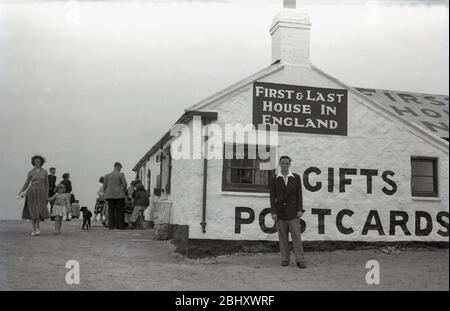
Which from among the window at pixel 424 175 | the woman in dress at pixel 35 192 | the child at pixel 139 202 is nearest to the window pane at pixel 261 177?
the window at pixel 424 175

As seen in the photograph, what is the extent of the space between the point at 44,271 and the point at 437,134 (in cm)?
952

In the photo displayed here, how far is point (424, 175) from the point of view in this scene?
1262 centimetres

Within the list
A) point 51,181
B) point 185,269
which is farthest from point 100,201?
point 185,269

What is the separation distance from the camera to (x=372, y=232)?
38.8 feet

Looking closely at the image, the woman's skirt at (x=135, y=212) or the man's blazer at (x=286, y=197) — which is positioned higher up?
the man's blazer at (x=286, y=197)

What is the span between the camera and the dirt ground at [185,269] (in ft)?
26.8

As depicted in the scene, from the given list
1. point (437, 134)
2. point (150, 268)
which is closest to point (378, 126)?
point (437, 134)

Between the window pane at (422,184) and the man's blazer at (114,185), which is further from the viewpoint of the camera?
the man's blazer at (114,185)

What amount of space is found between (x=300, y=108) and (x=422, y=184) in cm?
353

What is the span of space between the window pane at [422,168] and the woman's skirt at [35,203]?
8489 millimetres

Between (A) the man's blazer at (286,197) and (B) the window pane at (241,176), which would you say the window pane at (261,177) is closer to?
(B) the window pane at (241,176)

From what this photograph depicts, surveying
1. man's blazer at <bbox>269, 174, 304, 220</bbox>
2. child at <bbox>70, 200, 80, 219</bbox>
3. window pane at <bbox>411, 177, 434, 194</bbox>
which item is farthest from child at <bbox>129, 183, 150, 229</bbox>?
window pane at <bbox>411, 177, 434, 194</bbox>
